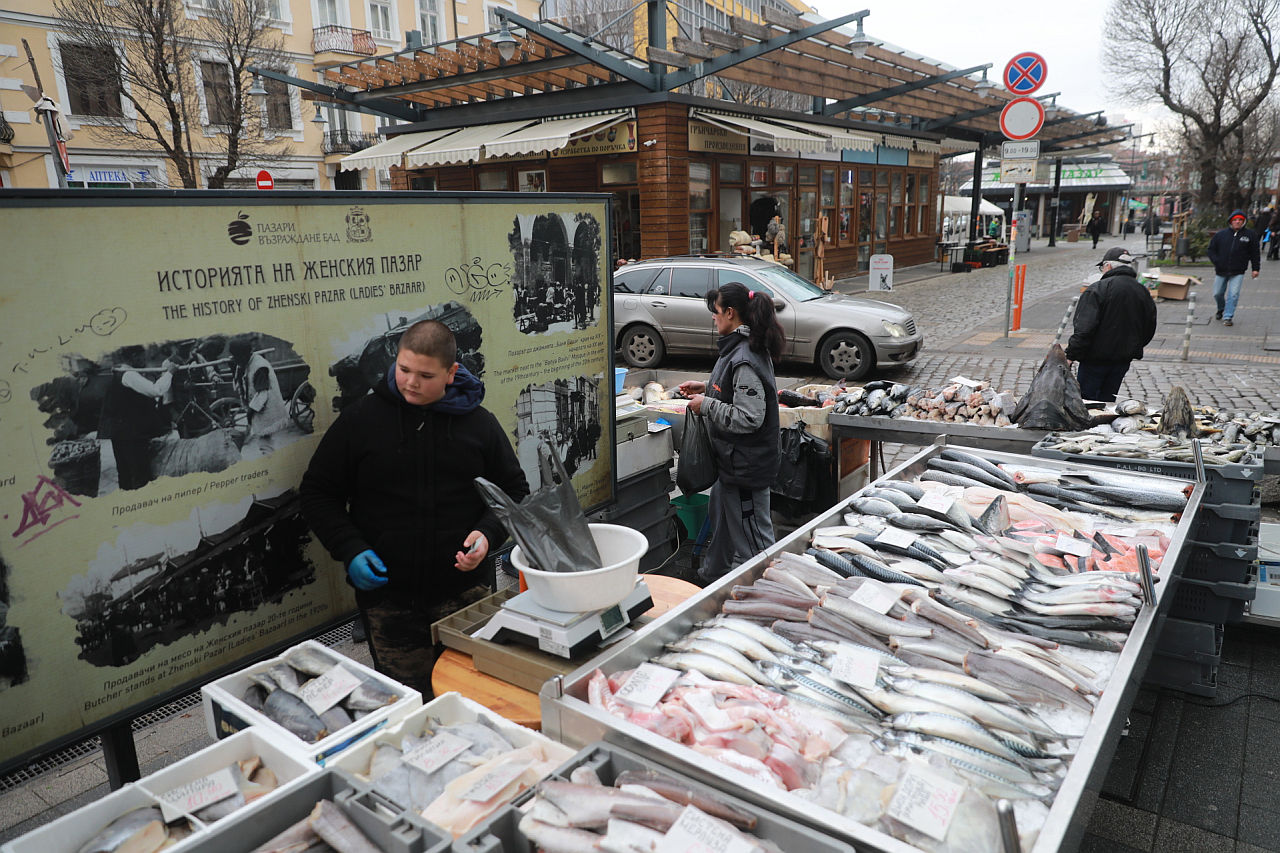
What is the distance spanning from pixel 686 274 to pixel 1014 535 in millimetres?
9462

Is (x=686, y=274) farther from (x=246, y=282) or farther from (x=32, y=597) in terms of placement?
(x=32, y=597)

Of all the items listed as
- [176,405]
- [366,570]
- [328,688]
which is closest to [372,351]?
[176,405]

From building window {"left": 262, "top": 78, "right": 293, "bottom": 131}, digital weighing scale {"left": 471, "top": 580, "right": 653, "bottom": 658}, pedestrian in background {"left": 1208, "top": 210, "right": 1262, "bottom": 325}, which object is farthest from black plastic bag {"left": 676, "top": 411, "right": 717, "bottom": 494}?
building window {"left": 262, "top": 78, "right": 293, "bottom": 131}

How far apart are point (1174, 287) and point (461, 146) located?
16.3 meters

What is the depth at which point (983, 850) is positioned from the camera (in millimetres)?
1629

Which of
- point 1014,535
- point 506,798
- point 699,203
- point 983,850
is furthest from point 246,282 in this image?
point 699,203

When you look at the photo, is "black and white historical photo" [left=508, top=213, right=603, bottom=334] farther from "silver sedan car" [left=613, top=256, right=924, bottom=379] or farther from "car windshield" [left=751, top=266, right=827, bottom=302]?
"car windshield" [left=751, top=266, right=827, bottom=302]

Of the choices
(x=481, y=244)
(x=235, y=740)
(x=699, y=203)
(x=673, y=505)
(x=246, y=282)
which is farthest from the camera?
(x=699, y=203)

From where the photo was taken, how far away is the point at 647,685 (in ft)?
7.36

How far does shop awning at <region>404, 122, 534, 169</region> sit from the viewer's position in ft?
51.2

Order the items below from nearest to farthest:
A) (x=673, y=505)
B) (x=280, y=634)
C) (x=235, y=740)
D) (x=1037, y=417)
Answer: (x=235, y=740) < (x=280, y=634) < (x=1037, y=417) < (x=673, y=505)

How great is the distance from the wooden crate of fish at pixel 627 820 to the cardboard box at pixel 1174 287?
63.6 ft

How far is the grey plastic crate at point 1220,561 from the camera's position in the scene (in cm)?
397

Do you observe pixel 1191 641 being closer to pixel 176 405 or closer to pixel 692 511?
pixel 692 511
